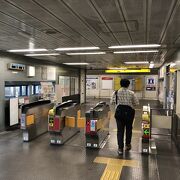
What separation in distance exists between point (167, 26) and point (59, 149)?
3338 millimetres

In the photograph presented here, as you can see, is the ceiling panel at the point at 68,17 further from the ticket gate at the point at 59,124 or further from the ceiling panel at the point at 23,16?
the ticket gate at the point at 59,124

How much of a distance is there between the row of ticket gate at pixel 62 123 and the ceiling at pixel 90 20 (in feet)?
5.81

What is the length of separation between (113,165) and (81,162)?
606 millimetres

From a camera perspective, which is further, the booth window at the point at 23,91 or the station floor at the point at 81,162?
the booth window at the point at 23,91

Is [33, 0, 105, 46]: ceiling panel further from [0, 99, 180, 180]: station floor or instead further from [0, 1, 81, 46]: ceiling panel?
[0, 99, 180, 180]: station floor

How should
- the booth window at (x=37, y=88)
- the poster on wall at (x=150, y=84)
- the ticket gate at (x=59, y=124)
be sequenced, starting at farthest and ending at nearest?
the poster on wall at (x=150, y=84) < the booth window at (x=37, y=88) < the ticket gate at (x=59, y=124)

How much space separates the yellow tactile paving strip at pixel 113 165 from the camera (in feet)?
11.4

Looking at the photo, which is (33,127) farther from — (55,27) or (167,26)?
(167,26)

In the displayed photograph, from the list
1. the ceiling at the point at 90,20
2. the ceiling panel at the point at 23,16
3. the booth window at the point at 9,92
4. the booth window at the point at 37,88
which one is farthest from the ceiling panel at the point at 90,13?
the booth window at the point at 37,88

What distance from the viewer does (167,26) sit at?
3.43 metres

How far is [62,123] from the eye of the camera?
540 cm

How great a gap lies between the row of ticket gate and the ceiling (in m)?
1.77

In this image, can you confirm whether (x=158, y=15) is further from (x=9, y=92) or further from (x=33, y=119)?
(x=9, y=92)

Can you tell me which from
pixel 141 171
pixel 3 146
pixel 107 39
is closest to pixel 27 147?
pixel 3 146
